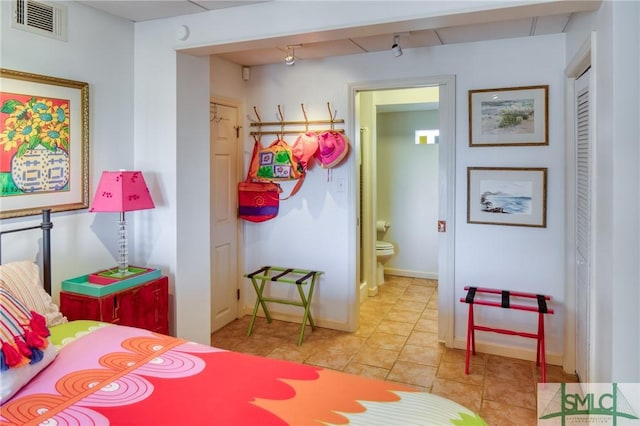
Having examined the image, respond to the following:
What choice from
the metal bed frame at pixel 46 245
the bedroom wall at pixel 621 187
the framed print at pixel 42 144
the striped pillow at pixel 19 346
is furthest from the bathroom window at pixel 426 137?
the striped pillow at pixel 19 346

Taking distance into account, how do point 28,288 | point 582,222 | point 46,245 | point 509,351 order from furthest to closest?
point 509,351 → point 582,222 → point 46,245 → point 28,288

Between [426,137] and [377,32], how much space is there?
3.43m

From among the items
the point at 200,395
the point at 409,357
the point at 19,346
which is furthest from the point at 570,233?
the point at 19,346

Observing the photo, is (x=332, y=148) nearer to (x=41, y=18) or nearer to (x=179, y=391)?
(x=41, y=18)

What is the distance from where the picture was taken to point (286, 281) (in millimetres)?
3799

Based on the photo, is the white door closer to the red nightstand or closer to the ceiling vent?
the red nightstand

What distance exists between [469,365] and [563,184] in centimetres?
149

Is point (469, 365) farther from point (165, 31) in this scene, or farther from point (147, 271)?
point (165, 31)

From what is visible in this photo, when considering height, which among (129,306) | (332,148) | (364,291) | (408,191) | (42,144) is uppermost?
(332,148)

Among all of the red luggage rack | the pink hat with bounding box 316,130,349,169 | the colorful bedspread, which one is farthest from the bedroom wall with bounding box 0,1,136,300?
the red luggage rack

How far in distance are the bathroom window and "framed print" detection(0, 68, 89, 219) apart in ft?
13.6

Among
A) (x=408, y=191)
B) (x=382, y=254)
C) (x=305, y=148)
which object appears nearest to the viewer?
(x=305, y=148)

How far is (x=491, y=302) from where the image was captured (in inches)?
133

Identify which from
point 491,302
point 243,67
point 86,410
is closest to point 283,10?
point 243,67
